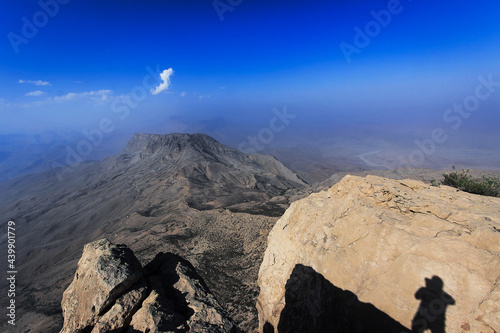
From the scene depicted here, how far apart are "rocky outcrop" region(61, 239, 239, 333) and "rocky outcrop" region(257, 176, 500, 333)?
3903mm

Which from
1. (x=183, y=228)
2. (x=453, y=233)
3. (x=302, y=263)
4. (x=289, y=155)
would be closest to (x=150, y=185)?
(x=183, y=228)

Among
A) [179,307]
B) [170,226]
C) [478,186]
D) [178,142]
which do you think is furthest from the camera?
[178,142]

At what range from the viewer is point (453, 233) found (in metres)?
6.42

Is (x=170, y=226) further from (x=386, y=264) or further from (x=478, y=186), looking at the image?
(x=478, y=186)

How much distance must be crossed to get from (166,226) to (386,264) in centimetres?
2387

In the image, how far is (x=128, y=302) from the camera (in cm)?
550

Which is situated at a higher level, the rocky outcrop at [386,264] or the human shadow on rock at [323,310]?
the rocky outcrop at [386,264]

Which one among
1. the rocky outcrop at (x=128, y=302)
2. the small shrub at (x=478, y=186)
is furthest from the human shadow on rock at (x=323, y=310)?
the small shrub at (x=478, y=186)

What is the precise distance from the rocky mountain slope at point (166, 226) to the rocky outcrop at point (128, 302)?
7.26 metres

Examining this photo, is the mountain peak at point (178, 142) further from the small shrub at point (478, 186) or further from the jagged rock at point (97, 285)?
the jagged rock at point (97, 285)

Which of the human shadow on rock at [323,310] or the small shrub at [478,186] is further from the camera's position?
the small shrub at [478,186]

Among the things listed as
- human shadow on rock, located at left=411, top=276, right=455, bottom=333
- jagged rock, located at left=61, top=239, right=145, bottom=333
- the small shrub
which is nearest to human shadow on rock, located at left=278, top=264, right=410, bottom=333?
human shadow on rock, located at left=411, top=276, right=455, bottom=333

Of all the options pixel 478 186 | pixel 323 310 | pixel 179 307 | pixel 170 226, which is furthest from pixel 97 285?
pixel 478 186

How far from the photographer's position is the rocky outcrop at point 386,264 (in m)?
5.48
